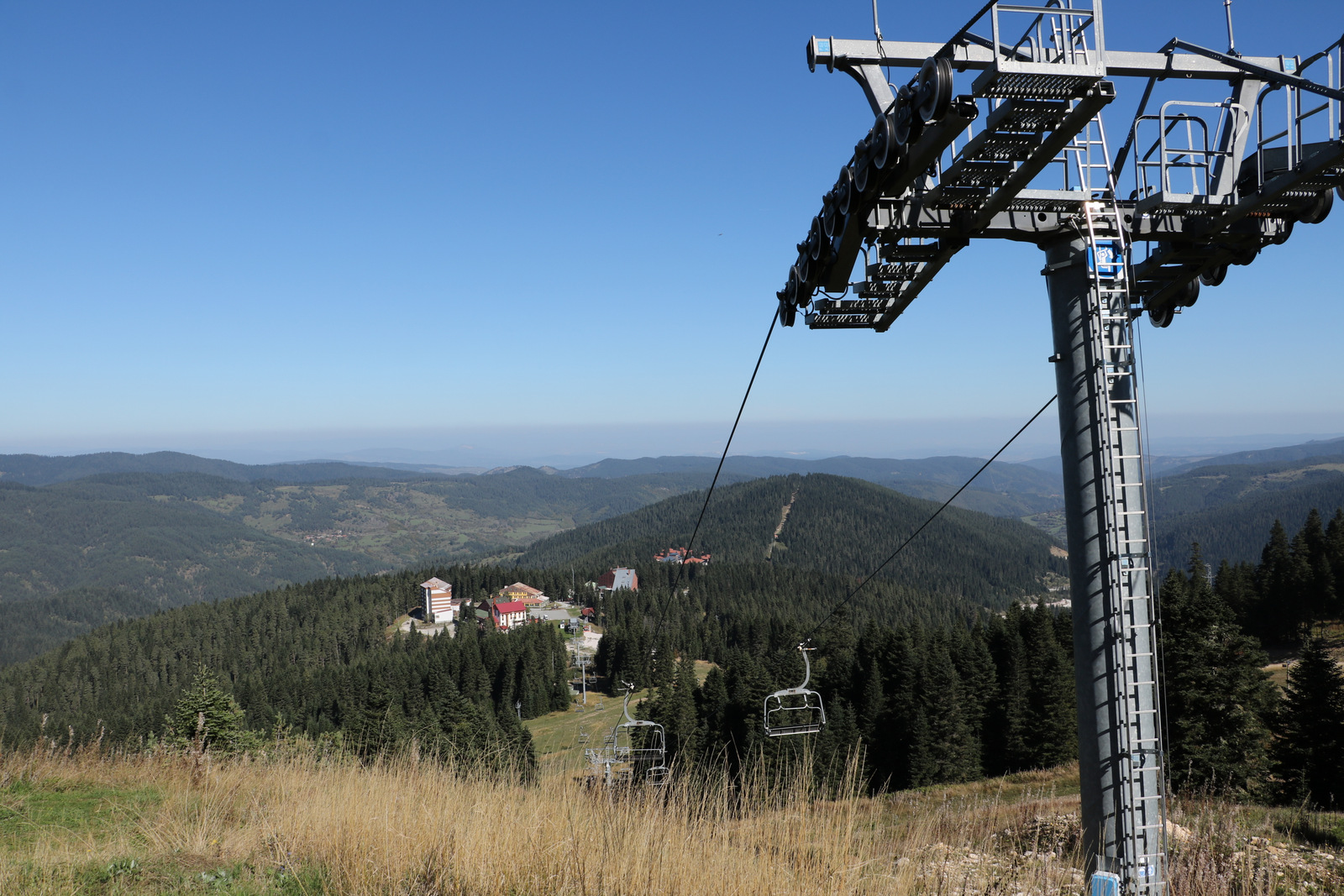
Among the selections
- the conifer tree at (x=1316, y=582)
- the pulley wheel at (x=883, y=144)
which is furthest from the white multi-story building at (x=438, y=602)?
the pulley wheel at (x=883, y=144)

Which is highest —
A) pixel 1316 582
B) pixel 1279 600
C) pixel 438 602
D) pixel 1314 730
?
pixel 1314 730

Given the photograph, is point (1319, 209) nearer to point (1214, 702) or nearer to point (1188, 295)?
point (1188, 295)

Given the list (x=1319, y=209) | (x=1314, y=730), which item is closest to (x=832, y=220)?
(x=1319, y=209)

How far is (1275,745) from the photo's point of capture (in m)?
24.2

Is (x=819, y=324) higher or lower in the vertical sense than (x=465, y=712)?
higher

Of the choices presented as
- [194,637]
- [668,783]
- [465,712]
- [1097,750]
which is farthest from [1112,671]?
[194,637]

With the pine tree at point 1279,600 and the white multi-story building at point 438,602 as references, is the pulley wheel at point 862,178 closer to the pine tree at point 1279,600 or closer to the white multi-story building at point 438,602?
the pine tree at point 1279,600

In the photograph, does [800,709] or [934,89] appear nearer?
[934,89]

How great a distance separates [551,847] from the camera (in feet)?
12.8

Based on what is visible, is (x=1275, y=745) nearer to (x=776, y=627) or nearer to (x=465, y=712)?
(x=465, y=712)

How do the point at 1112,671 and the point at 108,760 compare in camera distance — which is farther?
the point at 108,760

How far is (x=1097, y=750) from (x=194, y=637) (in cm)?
12066

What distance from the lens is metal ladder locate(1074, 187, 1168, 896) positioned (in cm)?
458

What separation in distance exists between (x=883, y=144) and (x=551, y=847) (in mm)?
4300
